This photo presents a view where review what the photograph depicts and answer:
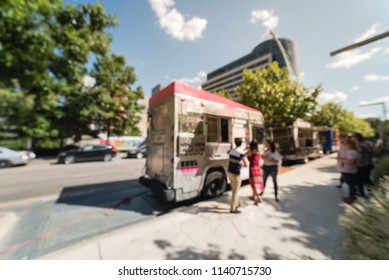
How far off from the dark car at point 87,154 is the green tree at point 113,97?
6071 millimetres

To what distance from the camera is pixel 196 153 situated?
4.24 metres

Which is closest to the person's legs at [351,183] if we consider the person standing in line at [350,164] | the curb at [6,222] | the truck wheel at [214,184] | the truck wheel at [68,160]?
the person standing in line at [350,164]

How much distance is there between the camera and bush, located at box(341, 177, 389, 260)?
59.5 inches

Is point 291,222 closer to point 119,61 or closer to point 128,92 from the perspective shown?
point 128,92

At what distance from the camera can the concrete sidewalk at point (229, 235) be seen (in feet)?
8.33

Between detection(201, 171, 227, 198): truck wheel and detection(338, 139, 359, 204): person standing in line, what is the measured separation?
3355mm

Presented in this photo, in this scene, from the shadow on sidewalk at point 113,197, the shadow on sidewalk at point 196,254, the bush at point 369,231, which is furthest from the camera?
the shadow on sidewalk at point 113,197

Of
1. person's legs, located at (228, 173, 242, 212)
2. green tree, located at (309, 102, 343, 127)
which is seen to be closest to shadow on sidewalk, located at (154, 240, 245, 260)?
person's legs, located at (228, 173, 242, 212)

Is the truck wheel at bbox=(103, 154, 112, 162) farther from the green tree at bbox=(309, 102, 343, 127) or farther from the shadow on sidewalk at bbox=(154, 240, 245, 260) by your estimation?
the green tree at bbox=(309, 102, 343, 127)

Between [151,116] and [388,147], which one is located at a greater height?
[151,116]

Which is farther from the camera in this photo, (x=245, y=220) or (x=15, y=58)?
(x=15, y=58)

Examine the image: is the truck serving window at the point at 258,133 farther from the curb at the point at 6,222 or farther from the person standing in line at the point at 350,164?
the curb at the point at 6,222
